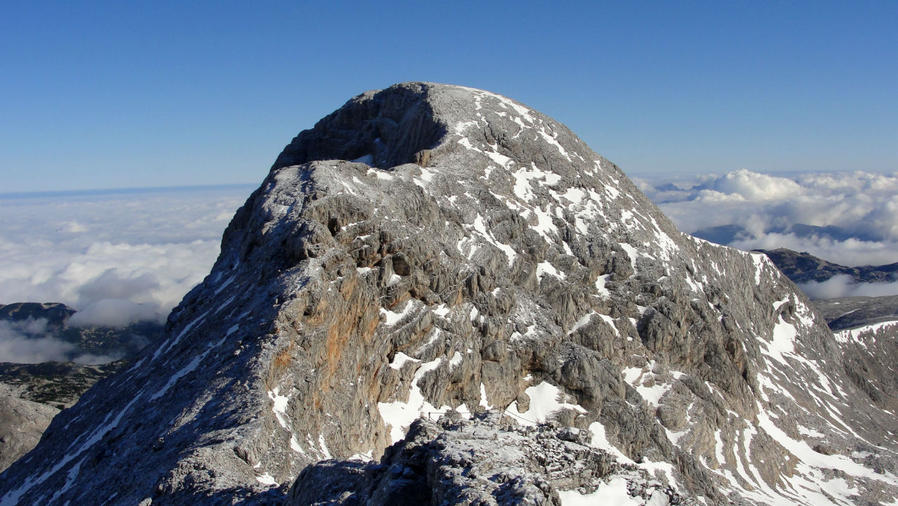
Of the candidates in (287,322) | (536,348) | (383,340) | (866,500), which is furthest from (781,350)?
A: (287,322)

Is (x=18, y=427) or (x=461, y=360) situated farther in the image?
(x=18, y=427)

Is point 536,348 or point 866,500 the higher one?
point 536,348

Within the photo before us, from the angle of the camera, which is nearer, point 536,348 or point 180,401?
point 180,401

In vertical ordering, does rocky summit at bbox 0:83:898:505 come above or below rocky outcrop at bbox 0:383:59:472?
above

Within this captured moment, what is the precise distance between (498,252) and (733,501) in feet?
121

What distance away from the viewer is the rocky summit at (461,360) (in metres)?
25.5

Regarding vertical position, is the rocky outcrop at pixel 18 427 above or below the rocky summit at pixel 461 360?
below

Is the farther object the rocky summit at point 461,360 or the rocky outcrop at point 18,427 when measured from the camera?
the rocky outcrop at point 18,427

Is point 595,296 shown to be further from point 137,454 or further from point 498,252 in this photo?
point 137,454

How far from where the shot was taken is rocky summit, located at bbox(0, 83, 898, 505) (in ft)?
83.8

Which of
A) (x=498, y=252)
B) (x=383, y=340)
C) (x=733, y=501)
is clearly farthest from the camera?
(x=498, y=252)

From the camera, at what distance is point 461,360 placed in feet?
189

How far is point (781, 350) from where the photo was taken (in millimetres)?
110062

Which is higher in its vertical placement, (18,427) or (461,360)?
(461,360)
